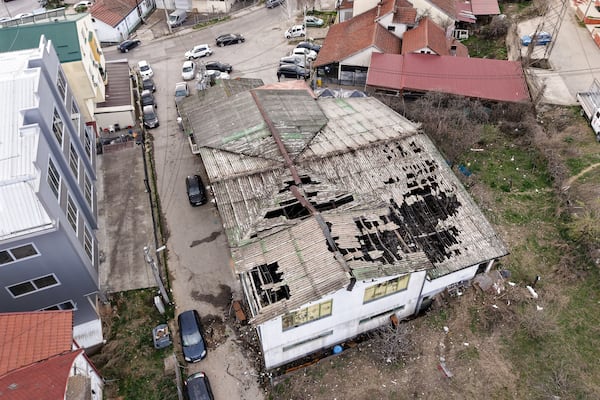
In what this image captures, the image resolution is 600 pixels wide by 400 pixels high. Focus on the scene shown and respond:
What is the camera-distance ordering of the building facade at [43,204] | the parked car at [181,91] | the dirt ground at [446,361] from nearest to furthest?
the building facade at [43,204] → the dirt ground at [446,361] → the parked car at [181,91]

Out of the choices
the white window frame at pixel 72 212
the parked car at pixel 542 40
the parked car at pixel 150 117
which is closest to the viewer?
the white window frame at pixel 72 212

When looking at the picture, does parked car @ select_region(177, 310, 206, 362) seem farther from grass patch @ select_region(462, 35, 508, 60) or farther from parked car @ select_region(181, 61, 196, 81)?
grass patch @ select_region(462, 35, 508, 60)

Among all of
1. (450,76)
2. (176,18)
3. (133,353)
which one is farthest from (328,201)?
(176,18)

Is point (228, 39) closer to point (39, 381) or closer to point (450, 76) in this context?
point (450, 76)

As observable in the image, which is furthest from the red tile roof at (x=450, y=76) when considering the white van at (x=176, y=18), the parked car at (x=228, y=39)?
the white van at (x=176, y=18)

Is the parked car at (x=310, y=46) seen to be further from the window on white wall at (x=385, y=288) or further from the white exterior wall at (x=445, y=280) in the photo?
the window on white wall at (x=385, y=288)

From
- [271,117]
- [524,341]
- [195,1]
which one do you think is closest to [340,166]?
[271,117]
